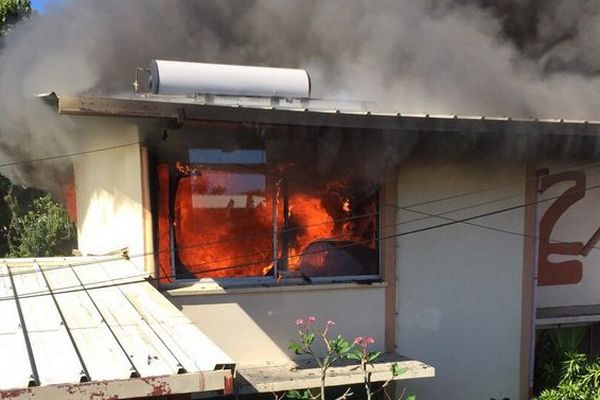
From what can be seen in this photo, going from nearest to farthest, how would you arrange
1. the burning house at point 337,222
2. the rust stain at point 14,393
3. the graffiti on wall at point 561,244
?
the rust stain at point 14,393, the burning house at point 337,222, the graffiti on wall at point 561,244

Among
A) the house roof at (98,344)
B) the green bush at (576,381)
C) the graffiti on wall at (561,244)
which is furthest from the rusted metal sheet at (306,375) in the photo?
the graffiti on wall at (561,244)

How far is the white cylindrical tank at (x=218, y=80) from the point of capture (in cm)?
467

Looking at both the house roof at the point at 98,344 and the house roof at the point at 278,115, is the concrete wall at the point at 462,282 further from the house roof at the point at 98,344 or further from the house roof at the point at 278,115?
the house roof at the point at 98,344

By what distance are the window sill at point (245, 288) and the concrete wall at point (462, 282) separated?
17.5 inches

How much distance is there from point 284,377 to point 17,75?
12.8 ft

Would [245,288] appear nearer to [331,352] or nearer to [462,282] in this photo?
[331,352]

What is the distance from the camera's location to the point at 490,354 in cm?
527

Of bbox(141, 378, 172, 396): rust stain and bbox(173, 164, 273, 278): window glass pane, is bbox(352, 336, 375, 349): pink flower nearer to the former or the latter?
bbox(173, 164, 273, 278): window glass pane

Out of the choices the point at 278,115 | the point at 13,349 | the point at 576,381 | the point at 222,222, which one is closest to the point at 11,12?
the point at 222,222

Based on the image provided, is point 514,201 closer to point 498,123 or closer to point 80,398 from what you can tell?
point 498,123

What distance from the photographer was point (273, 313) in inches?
186

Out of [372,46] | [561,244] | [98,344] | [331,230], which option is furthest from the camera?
[372,46]

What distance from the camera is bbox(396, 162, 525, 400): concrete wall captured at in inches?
199

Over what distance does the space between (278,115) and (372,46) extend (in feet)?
12.4
